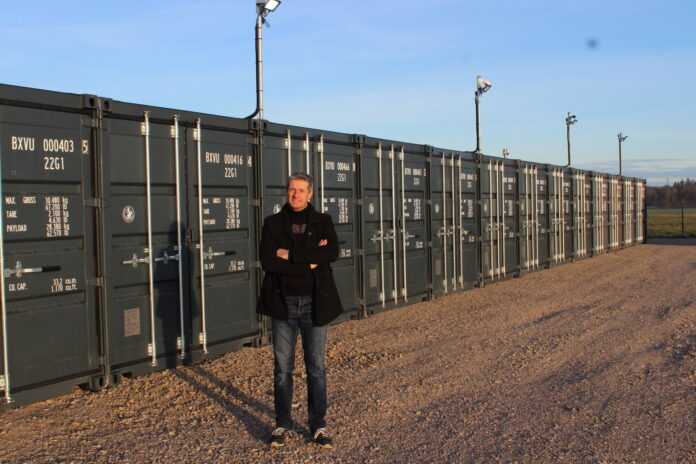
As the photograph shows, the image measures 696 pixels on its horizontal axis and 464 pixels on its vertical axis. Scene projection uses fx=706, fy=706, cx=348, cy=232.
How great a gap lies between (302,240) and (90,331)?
289 cm

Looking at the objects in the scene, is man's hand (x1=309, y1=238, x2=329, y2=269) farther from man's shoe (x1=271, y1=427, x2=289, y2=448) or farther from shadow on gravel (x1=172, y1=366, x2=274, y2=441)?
shadow on gravel (x1=172, y1=366, x2=274, y2=441)

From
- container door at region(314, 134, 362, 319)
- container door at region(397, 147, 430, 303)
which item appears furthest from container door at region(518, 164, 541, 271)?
container door at region(314, 134, 362, 319)

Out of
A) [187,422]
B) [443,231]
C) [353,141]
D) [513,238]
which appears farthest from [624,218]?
[187,422]

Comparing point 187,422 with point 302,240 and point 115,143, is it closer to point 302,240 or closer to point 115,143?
point 302,240

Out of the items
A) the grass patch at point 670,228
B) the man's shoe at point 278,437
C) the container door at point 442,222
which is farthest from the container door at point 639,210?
the man's shoe at point 278,437

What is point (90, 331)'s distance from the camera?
22.6 ft

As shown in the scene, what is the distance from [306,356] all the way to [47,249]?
110 inches

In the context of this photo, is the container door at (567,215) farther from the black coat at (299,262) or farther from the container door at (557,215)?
the black coat at (299,262)

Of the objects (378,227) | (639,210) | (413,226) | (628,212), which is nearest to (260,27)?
(378,227)

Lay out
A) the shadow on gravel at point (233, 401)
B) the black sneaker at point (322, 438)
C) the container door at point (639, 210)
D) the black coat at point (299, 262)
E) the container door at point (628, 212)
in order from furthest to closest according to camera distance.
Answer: the container door at point (639, 210) → the container door at point (628, 212) → the shadow on gravel at point (233, 401) → the black sneaker at point (322, 438) → the black coat at point (299, 262)

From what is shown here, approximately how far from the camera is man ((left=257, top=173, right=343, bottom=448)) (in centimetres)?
516

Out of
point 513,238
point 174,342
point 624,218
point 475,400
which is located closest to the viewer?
point 475,400

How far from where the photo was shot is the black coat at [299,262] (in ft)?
16.9

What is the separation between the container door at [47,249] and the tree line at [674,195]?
12528 centimetres
